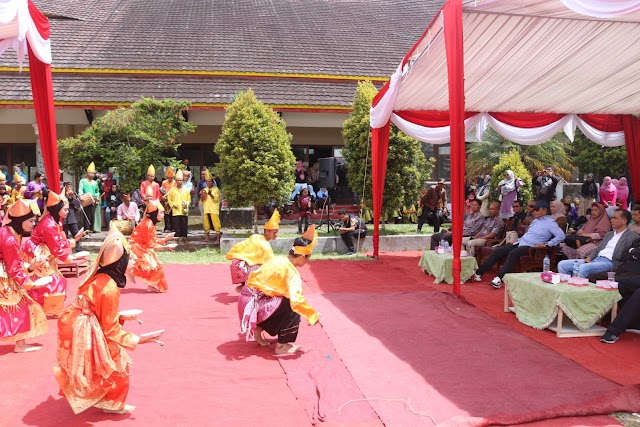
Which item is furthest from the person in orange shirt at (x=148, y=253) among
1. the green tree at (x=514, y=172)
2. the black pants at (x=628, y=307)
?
Answer: the green tree at (x=514, y=172)

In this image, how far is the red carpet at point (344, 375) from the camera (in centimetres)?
377

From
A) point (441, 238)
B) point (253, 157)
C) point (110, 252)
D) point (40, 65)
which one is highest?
point (40, 65)

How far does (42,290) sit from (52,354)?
127 centimetres

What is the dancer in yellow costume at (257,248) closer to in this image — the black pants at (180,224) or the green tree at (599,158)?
the black pants at (180,224)

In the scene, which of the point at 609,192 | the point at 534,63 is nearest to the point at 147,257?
the point at 534,63

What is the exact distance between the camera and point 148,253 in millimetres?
7719

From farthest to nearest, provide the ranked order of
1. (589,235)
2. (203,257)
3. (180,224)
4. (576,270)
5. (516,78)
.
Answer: (180,224) < (203,257) < (516,78) < (589,235) < (576,270)

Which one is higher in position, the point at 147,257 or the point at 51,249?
the point at 51,249

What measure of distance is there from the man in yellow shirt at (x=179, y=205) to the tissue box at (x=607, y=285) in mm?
8398

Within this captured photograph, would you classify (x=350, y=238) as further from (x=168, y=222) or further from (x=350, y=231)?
(x=168, y=222)

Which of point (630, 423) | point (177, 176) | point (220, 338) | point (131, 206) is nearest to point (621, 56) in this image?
point (630, 423)

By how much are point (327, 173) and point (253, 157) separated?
6.76ft

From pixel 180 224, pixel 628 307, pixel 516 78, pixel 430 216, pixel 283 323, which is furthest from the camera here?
pixel 430 216

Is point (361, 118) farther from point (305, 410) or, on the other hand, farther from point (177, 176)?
point (305, 410)
